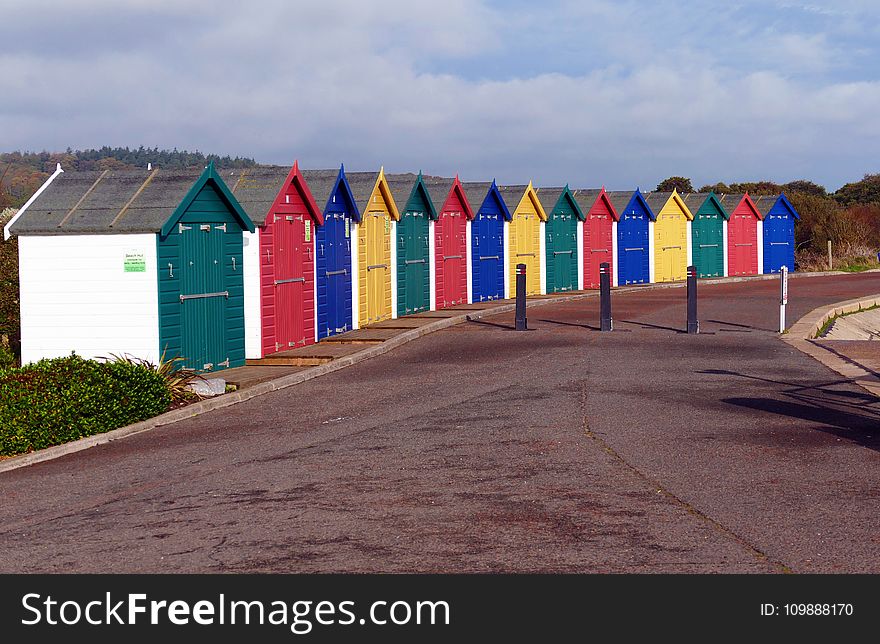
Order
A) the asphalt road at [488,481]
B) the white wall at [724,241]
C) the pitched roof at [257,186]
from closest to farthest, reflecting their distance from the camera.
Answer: the asphalt road at [488,481], the pitched roof at [257,186], the white wall at [724,241]

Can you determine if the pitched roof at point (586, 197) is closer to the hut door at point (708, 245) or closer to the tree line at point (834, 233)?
the hut door at point (708, 245)

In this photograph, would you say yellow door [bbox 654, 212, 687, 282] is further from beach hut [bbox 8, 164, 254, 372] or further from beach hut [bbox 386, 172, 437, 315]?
beach hut [bbox 8, 164, 254, 372]

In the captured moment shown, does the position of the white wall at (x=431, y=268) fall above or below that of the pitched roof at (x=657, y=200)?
below

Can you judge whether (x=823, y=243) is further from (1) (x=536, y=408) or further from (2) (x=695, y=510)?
(2) (x=695, y=510)

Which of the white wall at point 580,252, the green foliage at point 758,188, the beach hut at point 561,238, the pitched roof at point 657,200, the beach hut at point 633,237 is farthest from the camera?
the green foliage at point 758,188

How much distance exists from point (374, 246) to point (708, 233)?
77.4ft

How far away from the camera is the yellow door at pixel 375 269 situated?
2422cm

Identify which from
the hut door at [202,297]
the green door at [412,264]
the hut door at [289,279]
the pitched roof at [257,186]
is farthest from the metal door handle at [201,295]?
the green door at [412,264]

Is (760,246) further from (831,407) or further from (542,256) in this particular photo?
(831,407)

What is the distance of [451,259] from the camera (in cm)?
2984

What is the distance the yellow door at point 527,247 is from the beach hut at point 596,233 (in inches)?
128

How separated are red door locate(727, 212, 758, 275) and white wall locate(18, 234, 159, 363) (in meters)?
33.9

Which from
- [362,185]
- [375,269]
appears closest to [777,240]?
[375,269]
